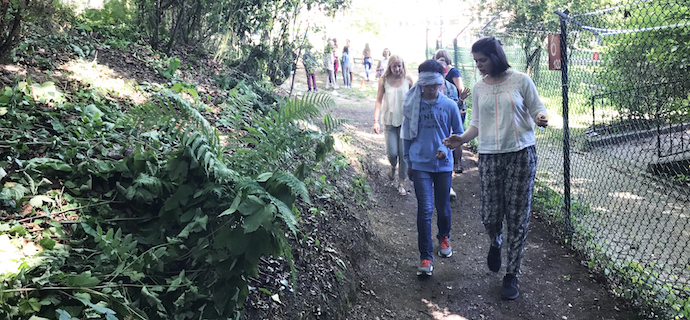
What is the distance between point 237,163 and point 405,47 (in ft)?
113

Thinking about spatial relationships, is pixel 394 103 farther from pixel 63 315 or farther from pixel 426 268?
pixel 63 315

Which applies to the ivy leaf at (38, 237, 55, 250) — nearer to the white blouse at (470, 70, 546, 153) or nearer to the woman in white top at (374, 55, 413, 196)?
the white blouse at (470, 70, 546, 153)

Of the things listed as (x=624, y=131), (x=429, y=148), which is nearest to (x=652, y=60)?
(x=624, y=131)

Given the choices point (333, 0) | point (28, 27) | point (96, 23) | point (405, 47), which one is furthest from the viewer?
point (405, 47)

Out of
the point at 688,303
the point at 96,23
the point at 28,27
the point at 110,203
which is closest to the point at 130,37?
the point at 96,23

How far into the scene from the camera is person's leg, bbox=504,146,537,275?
12.6ft

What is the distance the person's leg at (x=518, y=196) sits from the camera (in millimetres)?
3842

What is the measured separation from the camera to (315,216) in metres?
4.43

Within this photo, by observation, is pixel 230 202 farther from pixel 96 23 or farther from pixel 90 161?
pixel 96 23

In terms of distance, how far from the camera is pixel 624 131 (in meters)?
5.20

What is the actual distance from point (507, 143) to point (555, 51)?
1525 millimetres

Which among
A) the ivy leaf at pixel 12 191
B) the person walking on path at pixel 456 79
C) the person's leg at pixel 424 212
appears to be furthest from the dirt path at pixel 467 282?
the ivy leaf at pixel 12 191

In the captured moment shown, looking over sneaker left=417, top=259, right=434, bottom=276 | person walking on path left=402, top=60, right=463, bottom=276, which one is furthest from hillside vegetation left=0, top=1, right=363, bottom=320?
person walking on path left=402, top=60, right=463, bottom=276

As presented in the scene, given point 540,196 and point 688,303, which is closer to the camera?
point 688,303
